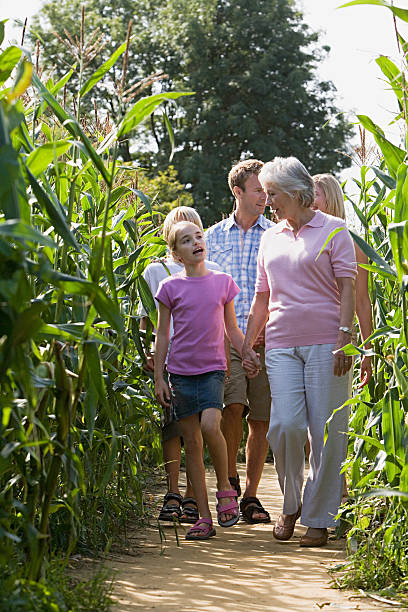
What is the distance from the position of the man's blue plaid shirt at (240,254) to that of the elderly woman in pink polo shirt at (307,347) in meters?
0.89

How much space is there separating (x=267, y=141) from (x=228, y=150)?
4.29ft


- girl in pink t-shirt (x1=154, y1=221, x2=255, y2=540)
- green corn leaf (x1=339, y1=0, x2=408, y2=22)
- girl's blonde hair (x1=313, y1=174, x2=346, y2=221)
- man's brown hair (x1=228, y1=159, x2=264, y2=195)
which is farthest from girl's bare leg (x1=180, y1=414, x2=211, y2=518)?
green corn leaf (x1=339, y1=0, x2=408, y2=22)

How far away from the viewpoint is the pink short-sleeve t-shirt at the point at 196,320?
484 centimetres

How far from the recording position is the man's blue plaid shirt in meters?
5.60

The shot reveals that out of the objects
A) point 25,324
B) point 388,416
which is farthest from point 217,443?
point 25,324

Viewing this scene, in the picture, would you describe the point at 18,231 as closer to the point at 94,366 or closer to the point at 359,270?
the point at 94,366

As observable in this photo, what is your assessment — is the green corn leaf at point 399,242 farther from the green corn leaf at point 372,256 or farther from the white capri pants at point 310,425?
the white capri pants at point 310,425

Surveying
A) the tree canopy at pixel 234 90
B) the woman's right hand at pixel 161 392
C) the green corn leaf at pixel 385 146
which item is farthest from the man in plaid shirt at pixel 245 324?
the tree canopy at pixel 234 90

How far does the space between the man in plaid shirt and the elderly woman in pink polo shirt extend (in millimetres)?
611

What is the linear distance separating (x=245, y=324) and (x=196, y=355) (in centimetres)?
79

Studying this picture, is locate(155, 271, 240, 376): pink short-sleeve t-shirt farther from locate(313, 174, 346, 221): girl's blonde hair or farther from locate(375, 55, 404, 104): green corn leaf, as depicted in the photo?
locate(375, 55, 404, 104): green corn leaf

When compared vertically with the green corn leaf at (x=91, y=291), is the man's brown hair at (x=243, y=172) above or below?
above

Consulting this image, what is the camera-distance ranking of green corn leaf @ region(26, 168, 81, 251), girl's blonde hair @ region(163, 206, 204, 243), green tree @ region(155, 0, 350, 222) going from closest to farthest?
green corn leaf @ region(26, 168, 81, 251) < girl's blonde hair @ region(163, 206, 204, 243) < green tree @ region(155, 0, 350, 222)

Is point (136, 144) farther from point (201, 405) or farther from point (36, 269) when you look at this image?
point (36, 269)
